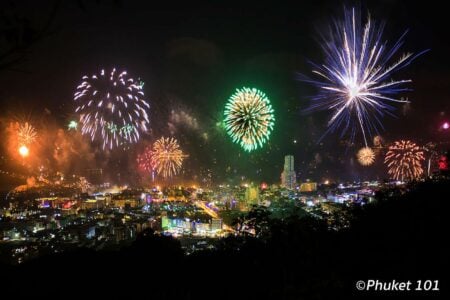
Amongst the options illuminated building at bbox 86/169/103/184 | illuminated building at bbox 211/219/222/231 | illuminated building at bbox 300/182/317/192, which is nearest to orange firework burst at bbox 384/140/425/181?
illuminated building at bbox 211/219/222/231

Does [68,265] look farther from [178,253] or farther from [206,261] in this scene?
[206,261]

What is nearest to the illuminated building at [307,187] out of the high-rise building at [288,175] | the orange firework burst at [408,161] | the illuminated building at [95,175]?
the high-rise building at [288,175]

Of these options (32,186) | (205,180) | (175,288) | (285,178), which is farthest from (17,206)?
(175,288)

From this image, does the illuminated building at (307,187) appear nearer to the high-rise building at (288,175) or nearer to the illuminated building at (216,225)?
the high-rise building at (288,175)

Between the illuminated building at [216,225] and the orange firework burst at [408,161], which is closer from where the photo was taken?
the orange firework burst at [408,161]

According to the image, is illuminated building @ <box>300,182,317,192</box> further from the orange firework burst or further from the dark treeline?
the dark treeline

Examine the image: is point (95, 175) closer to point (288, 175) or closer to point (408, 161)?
point (288, 175)
